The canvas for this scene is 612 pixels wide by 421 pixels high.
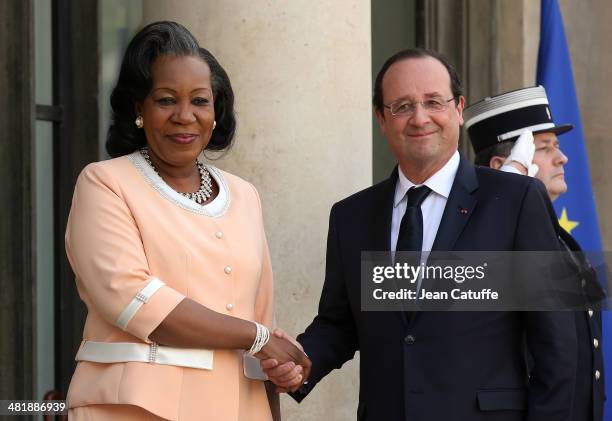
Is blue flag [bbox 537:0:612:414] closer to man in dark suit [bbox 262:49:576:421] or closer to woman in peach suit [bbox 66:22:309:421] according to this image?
man in dark suit [bbox 262:49:576:421]

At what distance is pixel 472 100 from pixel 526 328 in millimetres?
3872

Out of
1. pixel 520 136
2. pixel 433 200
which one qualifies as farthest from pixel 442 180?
pixel 520 136

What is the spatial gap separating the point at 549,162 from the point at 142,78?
218 centimetres

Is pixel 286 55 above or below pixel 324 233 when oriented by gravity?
above

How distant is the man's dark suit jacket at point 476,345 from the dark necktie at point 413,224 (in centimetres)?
6

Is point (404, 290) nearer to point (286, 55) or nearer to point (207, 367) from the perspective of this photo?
point (207, 367)

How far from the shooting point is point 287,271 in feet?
13.6

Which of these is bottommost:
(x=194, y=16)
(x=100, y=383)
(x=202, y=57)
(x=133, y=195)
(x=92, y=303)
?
(x=100, y=383)

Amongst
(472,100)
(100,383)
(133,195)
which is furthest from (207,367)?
(472,100)

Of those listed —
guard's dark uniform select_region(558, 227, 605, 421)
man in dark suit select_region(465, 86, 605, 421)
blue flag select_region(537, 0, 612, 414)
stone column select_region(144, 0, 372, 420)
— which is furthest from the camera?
blue flag select_region(537, 0, 612, 414)

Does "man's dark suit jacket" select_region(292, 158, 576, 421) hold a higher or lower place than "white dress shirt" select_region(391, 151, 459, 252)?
lower

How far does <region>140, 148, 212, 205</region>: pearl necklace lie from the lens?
128 inches

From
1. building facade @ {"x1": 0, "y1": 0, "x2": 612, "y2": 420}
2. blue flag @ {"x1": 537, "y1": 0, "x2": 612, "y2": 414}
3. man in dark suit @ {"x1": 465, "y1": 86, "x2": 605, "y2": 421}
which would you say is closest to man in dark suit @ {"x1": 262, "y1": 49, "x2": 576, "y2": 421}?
building facade @ {"x1": 0, "y1": 0, "x2": 612, "y2": 420}

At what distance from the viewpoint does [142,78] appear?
125 inches
